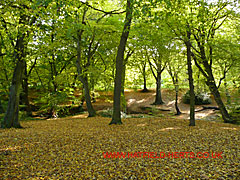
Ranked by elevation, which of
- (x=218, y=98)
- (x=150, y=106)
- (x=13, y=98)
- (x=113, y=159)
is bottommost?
(x=150, y=106)

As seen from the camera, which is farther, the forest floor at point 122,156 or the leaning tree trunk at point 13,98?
the leaning tree trunk at point 13,98

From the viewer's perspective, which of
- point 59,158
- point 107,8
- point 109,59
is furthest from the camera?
point 109,59

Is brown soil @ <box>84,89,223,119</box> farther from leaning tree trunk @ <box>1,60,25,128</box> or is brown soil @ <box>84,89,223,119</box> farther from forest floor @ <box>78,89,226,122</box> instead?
leaning tree trunk @ <box>1,60,25,128</box>

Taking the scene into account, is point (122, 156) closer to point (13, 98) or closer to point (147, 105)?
point (13, 98)

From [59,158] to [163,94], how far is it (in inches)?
847

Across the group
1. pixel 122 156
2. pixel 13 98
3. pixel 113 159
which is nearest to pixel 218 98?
pixel 122 156

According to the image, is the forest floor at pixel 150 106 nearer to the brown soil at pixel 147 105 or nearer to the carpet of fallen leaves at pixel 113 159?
the brown soil at pixel 147 105

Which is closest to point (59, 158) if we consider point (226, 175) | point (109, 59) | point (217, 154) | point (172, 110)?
point (226, 175)

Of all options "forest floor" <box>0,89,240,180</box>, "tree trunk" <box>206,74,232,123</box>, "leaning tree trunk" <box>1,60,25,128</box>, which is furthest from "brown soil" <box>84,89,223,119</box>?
"forest floor" <box>0,89,240,180</box>

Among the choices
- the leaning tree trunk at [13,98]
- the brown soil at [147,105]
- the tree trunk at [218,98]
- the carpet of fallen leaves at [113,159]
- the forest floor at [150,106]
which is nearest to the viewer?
the carpet of fallen leaves at [113,159]

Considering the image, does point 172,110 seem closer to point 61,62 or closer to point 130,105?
point 130,105

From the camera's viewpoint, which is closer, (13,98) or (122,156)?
(122,156)

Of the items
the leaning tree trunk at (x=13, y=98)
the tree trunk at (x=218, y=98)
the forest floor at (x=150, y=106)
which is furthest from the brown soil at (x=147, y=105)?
the leaning tree trunk at (x=13, y=98)

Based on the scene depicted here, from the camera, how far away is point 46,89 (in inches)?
681
